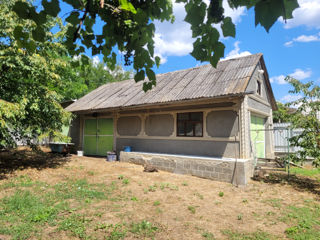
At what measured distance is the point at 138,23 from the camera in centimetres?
160

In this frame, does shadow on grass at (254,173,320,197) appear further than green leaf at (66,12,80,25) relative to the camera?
Yes

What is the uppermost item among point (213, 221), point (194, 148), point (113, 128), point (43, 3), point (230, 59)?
point (230, 59)

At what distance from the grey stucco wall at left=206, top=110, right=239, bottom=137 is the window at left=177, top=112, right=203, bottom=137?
0.46 meters

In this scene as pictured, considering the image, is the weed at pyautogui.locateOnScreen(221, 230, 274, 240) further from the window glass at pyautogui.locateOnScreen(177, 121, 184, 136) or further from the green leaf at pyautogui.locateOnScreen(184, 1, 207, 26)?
the window glass at pyautogui.locateOnScreen(177, 121, 184, 136)

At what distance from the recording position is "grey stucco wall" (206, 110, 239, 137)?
26.2 ft

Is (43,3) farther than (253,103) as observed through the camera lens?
No

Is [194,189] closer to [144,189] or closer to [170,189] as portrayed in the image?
[170,189]

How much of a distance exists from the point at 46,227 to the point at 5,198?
2.22m

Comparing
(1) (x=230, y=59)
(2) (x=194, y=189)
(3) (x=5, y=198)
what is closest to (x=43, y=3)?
(3) (x=5, y=198)

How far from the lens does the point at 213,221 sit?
4188 millimetres

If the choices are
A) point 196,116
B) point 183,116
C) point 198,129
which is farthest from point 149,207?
point 183,116

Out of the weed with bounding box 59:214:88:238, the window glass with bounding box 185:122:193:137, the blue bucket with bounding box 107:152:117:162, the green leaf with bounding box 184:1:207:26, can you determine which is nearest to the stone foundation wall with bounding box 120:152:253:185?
the window glass with bounding box 185:122:193:137

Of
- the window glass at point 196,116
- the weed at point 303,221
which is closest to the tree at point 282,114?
the window glass at point 196,116

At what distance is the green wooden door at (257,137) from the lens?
362 inches
